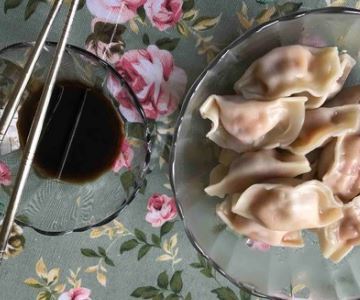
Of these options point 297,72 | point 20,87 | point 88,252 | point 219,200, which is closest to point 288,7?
point 297,72

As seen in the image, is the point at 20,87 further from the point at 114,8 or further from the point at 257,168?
the point at 257,168

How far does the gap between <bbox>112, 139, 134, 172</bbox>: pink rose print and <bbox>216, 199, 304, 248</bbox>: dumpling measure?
18 cm

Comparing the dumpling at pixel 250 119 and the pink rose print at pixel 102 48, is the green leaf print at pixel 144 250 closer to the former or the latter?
the dumpling at pixel 250 119

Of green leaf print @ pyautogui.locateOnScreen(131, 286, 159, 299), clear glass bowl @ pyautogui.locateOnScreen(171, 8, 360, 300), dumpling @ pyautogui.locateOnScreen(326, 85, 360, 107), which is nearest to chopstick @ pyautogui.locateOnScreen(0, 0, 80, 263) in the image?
clear glass bowl @ pyautogui.locateOnScreen(171, 8, 360, 300)

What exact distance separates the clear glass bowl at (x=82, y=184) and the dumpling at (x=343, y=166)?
312mm

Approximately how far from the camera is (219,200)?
1.10 meters

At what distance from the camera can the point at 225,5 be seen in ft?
3.50

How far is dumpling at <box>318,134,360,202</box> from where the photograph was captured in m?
1.03

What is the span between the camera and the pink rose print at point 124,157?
1085 mm

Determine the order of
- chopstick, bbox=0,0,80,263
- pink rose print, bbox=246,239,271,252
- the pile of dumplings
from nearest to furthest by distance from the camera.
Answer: chopstick, bbox=0,0,80,263
the pile of dumplings
pink rose print, bbox=246,239,271,252

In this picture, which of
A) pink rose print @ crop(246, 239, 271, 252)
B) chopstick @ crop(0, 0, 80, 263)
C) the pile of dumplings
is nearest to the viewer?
chopstick @ crop(0, 0, 80, 263)

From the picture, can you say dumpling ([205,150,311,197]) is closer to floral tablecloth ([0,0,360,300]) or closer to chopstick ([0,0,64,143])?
floral tablecloth ([0,0,360,300])

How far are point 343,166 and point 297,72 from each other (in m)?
0.18

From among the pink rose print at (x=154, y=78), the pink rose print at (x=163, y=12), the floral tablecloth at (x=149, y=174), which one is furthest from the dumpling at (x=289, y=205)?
the pink rose print at (x=163, y=12)
